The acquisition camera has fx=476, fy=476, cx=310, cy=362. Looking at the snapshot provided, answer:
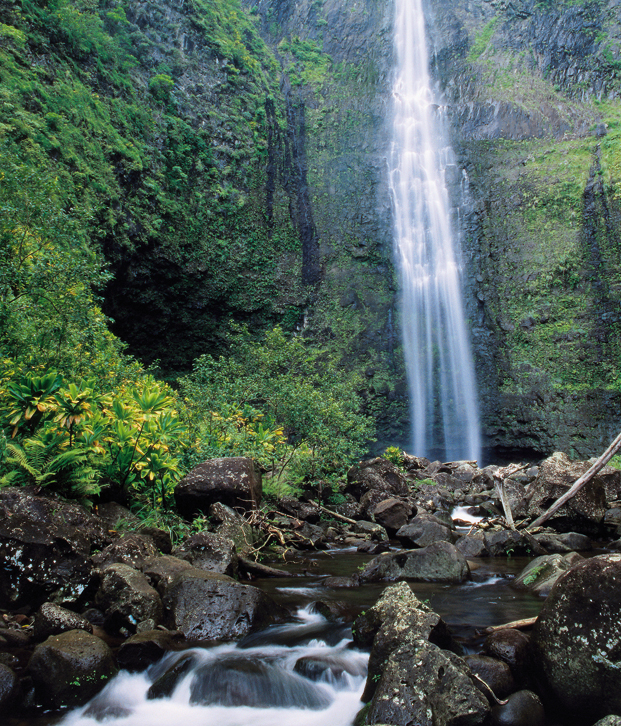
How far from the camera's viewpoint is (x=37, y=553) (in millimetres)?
4914

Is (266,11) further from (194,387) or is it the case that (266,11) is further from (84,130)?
(194,387)

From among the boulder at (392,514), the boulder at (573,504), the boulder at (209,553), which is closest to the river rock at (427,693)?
the boulder at (209,553)

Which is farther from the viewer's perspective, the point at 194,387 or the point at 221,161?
the point at 221,161

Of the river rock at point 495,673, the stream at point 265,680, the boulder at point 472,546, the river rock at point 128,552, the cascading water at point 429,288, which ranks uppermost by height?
the cascading water at point 429,288

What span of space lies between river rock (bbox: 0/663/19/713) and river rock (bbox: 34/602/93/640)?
0.64 meters

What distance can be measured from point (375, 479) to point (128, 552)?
345 inches

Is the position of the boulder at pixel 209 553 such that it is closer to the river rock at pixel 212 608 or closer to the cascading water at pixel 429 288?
the river rock at pixel 212 608

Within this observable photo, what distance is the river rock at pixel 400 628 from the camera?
3865 millimetres

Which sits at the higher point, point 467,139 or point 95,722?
point 467,139

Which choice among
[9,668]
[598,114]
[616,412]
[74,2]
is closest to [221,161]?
[74,2]

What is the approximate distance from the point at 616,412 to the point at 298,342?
15908 millimetres

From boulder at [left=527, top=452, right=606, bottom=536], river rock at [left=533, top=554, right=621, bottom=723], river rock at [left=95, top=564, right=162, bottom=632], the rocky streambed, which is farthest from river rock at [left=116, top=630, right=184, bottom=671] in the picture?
boulder at [left=527, top=452, right=606, bottom=536]

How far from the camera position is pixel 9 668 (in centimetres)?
358

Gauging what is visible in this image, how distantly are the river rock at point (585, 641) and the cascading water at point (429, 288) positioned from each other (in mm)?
23504
